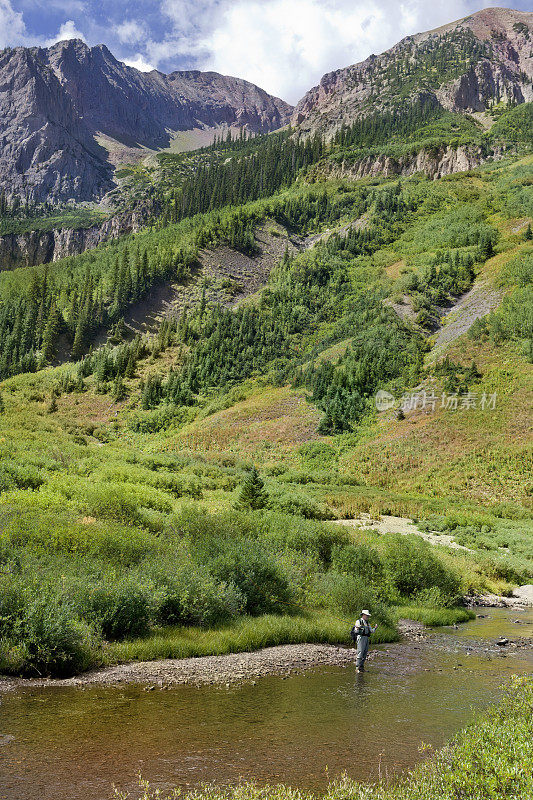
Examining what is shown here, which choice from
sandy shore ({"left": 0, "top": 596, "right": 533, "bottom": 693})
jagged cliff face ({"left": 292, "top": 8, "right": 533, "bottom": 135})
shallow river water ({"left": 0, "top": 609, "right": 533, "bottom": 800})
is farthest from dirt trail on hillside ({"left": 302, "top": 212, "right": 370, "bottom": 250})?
shallow river water ({"left": 0, "top": 609, "right": 533, "bottom": 800})

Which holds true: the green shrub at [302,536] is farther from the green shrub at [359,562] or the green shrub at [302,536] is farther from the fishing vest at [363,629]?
the fishing vest at [363,629]

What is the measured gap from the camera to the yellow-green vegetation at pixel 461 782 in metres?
5.82

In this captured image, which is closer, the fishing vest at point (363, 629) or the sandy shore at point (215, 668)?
the sandy shore at point (215, 668)

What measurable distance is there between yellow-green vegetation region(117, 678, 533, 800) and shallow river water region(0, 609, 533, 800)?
524mm

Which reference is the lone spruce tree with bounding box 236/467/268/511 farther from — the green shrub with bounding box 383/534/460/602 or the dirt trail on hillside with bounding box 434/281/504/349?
the dirt trail on hillside with bounding box 434/281/504/349

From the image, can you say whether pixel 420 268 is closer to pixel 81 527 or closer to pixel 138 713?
pixel 81 527

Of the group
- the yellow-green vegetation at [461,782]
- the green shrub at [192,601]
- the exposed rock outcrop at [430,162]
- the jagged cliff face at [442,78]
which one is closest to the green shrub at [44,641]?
the green shrub at [192,601]

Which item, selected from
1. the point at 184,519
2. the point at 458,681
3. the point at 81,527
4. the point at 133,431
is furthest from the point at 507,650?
the point at 133,431

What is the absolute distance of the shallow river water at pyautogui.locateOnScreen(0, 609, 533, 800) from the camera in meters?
6.68

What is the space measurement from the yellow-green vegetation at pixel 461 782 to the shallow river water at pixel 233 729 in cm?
52

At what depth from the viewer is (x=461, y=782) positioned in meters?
6.05

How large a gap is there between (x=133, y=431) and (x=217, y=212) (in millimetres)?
78734

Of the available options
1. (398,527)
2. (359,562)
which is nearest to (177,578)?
(359,562)

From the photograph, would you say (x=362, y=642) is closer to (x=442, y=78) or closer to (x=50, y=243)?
(x=442, y=78)
